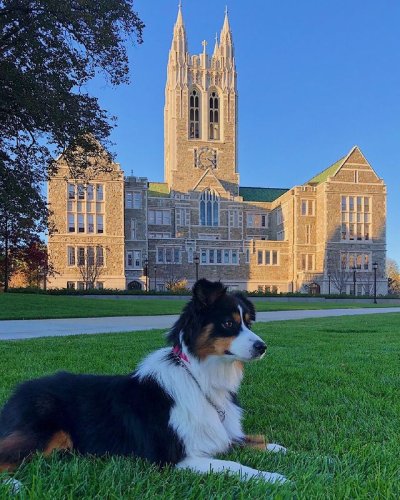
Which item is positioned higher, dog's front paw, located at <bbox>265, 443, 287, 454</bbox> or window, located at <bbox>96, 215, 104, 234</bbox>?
window, located at <bbox>96, 215, 104, 234</bbox>

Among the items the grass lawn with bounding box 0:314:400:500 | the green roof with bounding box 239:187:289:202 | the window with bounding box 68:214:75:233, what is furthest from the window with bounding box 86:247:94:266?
the grass lawn with bounding box 0:314:400:500

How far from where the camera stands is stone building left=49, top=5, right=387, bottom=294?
151ft

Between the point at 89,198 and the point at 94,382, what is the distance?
45280mm

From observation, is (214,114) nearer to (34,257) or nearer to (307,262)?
(307,262)

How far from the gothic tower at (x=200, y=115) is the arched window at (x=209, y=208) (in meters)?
2.71

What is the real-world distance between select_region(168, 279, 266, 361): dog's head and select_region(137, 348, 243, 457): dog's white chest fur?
0.09m

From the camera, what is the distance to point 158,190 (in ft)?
176

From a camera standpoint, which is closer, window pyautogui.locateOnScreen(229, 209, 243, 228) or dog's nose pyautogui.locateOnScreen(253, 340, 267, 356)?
dog's nose pyautogui.locateOnScreen(253, 340, 267, 356)

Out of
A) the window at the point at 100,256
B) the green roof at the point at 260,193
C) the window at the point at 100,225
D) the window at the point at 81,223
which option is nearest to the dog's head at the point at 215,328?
the window at the point at 100,256

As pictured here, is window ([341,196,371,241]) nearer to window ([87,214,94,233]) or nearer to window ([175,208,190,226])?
window ([175,208,190,226])

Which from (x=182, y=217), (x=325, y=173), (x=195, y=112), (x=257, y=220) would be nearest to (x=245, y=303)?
(x=182, y=217)

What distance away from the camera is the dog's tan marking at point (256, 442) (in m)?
2.79

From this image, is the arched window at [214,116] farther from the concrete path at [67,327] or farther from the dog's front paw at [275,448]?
→ the dog's front paw at [275,448]

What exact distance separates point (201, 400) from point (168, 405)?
201 mm
